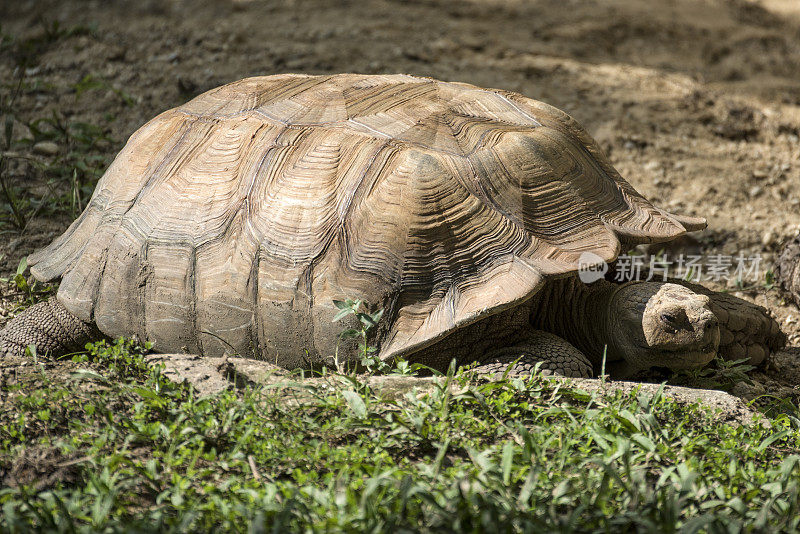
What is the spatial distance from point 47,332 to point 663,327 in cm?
320

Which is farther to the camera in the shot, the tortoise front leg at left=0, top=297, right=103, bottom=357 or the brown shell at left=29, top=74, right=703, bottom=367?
the tortoise front leg at left=0, top=297, right=103, bottom=357

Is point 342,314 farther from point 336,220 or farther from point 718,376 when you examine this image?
point 718,376

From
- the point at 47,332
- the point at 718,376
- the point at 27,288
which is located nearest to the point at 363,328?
the point at 47,332

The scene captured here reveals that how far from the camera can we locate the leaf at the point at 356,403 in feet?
9.03

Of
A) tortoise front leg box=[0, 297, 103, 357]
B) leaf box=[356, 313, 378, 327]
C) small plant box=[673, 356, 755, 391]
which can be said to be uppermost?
leaf box=[356, 313, 378, 327]

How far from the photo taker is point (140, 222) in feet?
12.3

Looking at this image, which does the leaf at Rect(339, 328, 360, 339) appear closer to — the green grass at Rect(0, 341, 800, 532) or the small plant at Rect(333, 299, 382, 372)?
the small plant at Rect(333, 299, 382, 372)

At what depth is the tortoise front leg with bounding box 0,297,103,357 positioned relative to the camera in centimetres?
378

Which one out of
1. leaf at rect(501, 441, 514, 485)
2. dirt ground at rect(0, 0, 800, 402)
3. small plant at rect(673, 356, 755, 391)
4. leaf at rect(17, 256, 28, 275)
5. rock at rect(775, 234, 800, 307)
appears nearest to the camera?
leaf at rect(501, 441, 514, 485)

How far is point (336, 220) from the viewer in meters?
3.44

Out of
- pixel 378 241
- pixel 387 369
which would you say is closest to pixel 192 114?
pixel 378 241

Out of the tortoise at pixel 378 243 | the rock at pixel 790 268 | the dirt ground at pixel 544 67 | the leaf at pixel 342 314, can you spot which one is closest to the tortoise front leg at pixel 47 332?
the tortoise at pixel 378 243

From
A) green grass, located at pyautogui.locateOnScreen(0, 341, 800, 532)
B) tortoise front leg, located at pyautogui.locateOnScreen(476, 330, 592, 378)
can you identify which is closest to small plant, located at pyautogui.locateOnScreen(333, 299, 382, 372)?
green grass, located at pyautogui.locateOnScreen(0, 341, 800, 532)

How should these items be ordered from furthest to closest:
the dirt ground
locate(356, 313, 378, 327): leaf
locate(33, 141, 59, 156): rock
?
1. the dirt ground
2. locate(33, 141, 59, 156): rock
3. locate(356, 313, 378, 327): leaf
